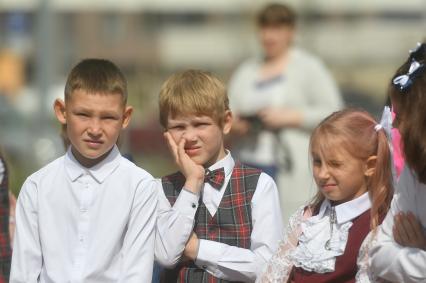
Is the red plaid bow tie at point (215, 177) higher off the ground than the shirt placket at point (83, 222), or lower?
higher

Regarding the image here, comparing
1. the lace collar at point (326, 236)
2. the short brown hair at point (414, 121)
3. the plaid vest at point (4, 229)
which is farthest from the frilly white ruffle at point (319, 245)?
the plaid vest at point (4, 229)

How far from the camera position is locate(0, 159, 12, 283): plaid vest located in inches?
206

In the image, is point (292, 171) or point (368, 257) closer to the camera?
point (368, 257)

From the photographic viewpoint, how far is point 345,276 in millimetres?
4344

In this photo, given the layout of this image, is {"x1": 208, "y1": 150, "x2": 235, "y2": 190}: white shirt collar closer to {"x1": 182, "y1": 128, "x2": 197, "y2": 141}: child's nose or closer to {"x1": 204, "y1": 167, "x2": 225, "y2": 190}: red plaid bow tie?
{"x1": 204, "y1": 167, "x2": 225, "y2": 190}: red plaid bow tie

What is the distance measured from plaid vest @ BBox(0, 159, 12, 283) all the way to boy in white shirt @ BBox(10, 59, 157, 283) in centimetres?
64

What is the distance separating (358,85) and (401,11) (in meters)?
1.50

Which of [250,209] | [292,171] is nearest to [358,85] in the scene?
[292,171]

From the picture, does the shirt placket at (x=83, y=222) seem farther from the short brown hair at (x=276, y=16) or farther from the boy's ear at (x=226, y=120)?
the short brown hair at (x=276, y=16)

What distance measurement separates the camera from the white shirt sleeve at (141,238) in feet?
14.7

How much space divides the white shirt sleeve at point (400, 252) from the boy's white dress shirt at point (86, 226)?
97 centimetres

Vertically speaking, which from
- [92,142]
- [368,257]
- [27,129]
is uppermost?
[92,142]

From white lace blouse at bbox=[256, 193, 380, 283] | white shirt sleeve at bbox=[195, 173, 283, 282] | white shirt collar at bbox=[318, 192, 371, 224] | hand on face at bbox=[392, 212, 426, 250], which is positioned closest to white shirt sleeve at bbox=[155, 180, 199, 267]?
white shirt sleeve at bbox=[195, 173, 283, 282]

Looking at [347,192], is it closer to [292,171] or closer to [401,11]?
[292,171]
